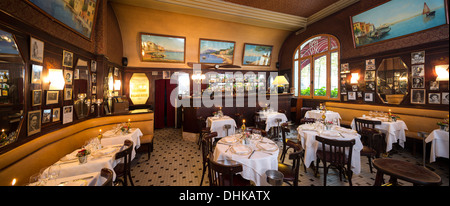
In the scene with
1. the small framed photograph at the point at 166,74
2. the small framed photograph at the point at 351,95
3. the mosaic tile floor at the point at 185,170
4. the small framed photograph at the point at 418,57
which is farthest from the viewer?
the small framed photograph at the point at 166,74

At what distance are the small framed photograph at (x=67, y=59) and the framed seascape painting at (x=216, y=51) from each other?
523 cm

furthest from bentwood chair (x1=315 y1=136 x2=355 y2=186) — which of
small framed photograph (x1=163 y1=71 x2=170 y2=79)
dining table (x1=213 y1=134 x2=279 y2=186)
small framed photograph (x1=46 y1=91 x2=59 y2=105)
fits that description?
small framed photograph (x1=163 y1=71 x2=170 y2=79)

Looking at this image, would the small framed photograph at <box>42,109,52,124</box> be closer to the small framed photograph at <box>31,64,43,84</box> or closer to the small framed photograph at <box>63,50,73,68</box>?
the small framed photograph at <box>31,64,43,84</box>

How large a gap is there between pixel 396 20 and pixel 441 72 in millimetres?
A: 1911

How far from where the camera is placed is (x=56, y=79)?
276 centimetres

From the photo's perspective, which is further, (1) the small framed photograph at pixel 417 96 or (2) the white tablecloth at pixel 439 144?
(1) the small framed photograph at pixel 417 96

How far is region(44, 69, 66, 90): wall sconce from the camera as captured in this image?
2617mm

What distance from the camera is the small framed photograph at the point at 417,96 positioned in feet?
14.0

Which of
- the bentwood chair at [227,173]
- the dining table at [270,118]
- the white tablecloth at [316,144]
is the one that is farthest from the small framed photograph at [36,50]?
the dining table at [270,118]

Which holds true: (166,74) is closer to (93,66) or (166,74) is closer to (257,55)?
(93,66)

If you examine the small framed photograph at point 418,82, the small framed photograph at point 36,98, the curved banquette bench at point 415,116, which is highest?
the small framed photograph at point 418,82

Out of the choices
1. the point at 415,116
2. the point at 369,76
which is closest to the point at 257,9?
the point at 369,76

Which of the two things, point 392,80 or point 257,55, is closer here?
point 392,80

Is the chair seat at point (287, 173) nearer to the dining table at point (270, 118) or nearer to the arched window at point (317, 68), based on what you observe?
the dining table at point (270, 118)
